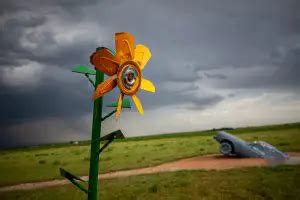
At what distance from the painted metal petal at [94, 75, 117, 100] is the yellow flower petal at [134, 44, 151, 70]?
582 mm

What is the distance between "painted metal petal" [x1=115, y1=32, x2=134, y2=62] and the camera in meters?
3.98

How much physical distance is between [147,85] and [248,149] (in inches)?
567

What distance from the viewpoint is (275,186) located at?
1106cm

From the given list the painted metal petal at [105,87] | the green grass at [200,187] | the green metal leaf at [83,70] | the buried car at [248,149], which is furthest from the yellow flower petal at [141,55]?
the buried car at [248,149]

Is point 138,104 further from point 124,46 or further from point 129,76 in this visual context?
point 124,46

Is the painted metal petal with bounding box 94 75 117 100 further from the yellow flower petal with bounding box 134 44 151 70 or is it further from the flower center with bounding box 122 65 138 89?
the yellow flower petal with bounding box 134 44 151 70

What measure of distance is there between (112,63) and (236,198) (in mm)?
8040

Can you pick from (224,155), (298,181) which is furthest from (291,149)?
(298,181)

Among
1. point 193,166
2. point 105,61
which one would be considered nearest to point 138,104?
point 105,61

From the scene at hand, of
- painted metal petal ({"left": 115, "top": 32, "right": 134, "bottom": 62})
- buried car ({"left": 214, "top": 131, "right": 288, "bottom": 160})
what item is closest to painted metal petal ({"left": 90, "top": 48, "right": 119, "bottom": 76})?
painted metal petal ({"left": 115, "top": 32, "right": 134, "bottom": 62})

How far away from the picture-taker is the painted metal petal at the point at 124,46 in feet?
13.1

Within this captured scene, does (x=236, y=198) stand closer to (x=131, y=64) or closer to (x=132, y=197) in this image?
(x=132, y=197)

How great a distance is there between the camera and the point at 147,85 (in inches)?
178

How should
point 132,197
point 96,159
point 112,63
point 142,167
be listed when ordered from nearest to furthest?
1. point 112,63
2. point 96,159
3. point 132,197
4. point 142,167
